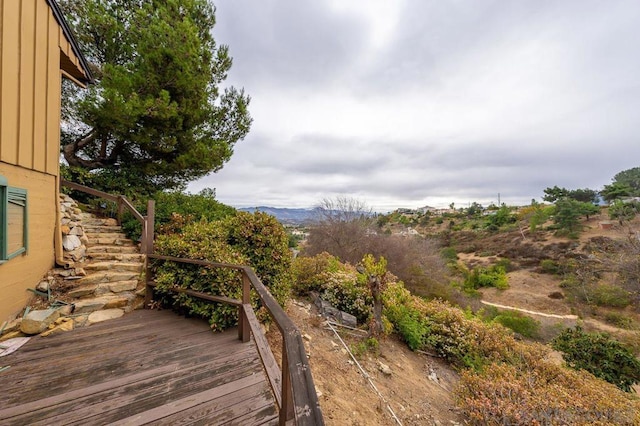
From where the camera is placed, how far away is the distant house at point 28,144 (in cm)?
276

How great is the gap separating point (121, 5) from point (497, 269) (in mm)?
27198

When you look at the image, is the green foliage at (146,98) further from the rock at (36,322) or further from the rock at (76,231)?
the rock at (36,322)

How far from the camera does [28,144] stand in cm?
318

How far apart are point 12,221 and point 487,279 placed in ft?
78.2

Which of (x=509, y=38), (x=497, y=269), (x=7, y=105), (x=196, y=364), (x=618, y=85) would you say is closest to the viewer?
(x=196, y=364)

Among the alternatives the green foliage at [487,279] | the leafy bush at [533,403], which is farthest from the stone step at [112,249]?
the green foliage at [487,279]

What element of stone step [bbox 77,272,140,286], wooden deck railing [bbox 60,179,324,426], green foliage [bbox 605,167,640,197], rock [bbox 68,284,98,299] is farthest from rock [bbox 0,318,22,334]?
green foliage [bbox 605,167,640,197]

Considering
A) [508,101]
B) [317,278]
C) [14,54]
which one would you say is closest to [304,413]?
[14,54]

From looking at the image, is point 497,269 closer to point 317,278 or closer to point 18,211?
point 317,278

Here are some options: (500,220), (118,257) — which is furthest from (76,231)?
(500,220)

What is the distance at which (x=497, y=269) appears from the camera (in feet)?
64.5

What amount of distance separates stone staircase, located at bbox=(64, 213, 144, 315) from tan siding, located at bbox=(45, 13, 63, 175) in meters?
1.64

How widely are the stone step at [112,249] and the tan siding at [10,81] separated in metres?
2.18

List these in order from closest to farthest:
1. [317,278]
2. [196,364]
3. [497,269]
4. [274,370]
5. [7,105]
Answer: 1. [274,370]
2. [196,364]
3. [7,105]
4. [317,278]
5. [497,269]
